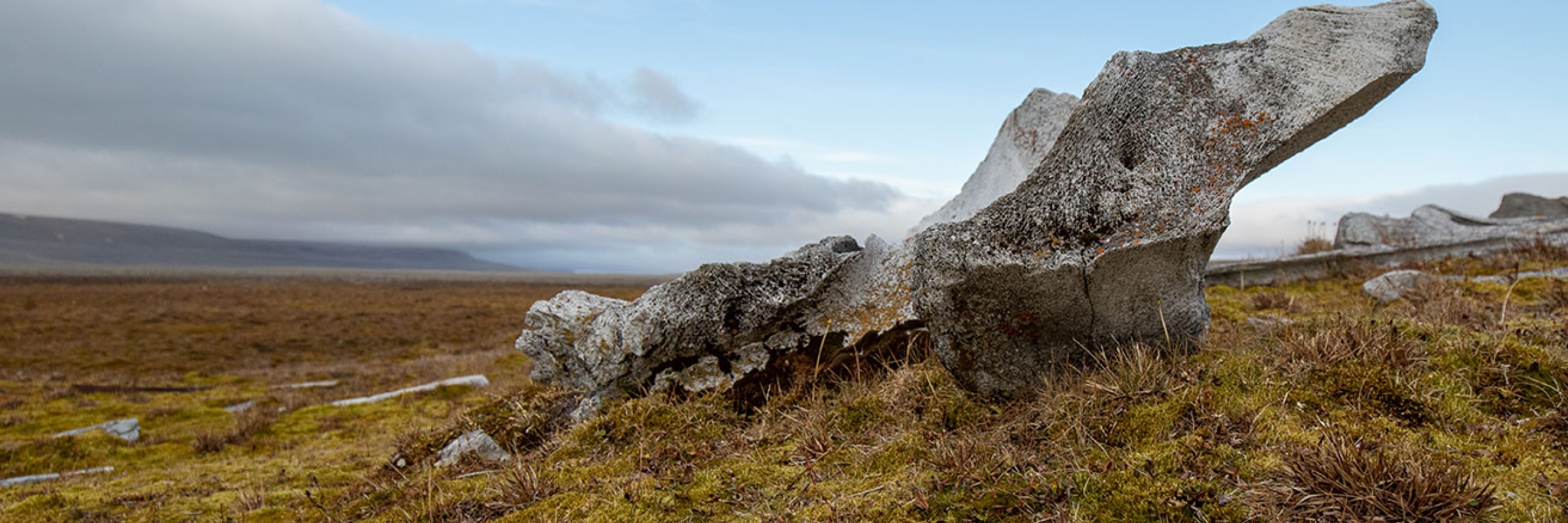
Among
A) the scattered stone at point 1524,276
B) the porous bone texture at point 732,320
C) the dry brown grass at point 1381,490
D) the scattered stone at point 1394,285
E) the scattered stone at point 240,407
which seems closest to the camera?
the dry brown grass at point 1381,490

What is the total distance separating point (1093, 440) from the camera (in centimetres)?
484

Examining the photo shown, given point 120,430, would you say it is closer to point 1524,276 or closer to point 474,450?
point 474,450

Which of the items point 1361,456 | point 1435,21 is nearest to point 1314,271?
point 1435,21

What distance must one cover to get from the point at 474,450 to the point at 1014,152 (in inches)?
317

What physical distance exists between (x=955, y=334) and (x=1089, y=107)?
6.78 feet

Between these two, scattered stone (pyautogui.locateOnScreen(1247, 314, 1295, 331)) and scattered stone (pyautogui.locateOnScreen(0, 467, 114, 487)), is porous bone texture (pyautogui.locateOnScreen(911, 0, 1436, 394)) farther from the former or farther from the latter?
scattered stone (pyautogui.locateOnScreen(0, 467, 114, 487))

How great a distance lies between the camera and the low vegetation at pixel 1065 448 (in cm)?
388

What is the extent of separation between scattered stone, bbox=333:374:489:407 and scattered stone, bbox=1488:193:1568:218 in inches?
1162

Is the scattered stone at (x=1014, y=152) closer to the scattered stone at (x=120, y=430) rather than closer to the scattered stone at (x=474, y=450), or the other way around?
the scattered stone at (x=474, y=450)

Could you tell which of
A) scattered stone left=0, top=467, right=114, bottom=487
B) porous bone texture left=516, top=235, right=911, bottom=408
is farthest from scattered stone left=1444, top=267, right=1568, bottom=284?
scattered stone left=0, top=467, right=114, bottom=487

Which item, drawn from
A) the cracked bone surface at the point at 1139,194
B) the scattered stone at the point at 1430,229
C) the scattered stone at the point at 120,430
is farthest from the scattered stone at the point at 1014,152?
the scattered stone at the point at 120,430

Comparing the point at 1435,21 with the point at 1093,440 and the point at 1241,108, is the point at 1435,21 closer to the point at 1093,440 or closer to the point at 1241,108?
the point at 1241,108

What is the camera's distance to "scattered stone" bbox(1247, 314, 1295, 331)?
6.90m

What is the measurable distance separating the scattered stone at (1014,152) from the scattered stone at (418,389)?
1440 centimetres
